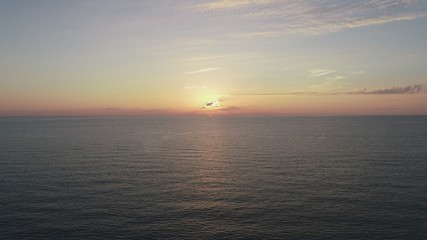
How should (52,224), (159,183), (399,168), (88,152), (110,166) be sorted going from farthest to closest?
(88,152) < (110,166) < (399,168) < (159,183) < (52,224)

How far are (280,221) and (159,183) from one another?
29847 mm

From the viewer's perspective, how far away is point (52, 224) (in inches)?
1940

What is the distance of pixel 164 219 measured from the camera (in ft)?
169

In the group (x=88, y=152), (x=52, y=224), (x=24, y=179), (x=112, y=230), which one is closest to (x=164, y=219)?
(x=112, y=230)

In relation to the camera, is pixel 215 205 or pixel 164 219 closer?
pixel 164 219

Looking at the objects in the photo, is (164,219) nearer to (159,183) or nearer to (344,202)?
(159,183)

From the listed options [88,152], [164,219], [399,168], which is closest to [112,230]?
[164,219]

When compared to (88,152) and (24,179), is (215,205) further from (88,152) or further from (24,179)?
(88,152)

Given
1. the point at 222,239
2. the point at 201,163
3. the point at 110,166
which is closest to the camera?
the point at 222,239

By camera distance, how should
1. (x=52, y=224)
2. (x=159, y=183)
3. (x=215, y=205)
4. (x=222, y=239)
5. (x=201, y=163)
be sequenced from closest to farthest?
(x=222, y=239) < (x=52, y=224) < (x=215, y=205) < (x=159, y=183) < (x=201, y=163)

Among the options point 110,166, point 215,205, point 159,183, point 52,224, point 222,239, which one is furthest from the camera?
point 110,166

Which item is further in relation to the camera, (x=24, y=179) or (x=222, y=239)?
(x=24, y=179)

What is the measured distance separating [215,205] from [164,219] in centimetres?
1019

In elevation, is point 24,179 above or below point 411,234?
above
